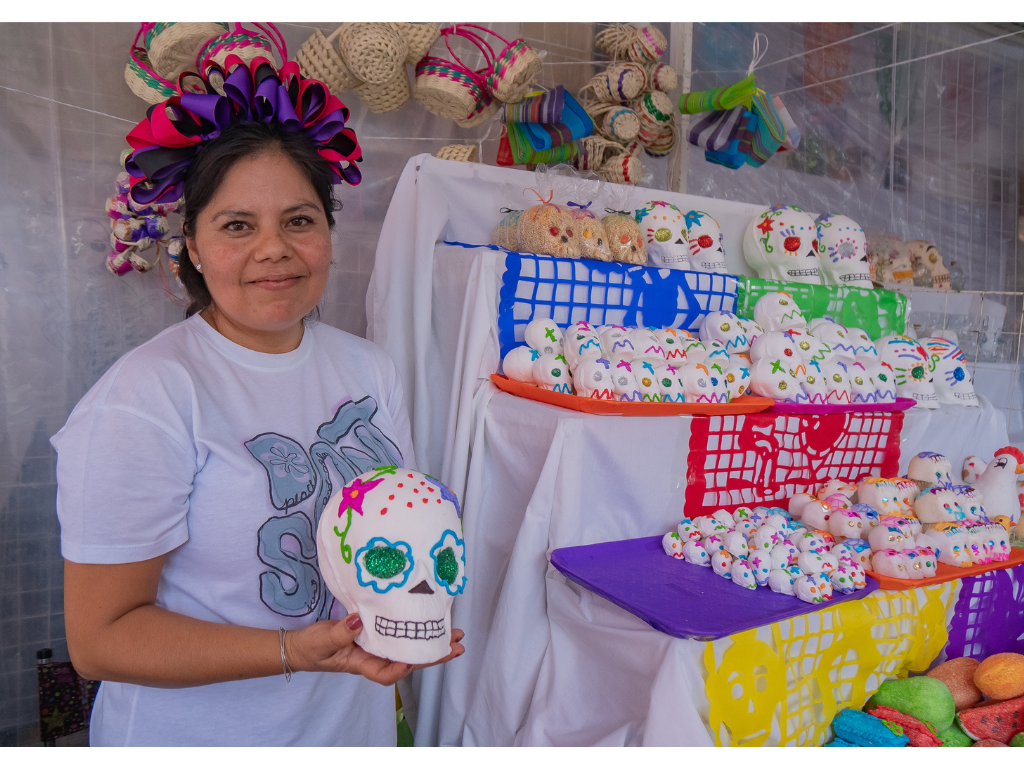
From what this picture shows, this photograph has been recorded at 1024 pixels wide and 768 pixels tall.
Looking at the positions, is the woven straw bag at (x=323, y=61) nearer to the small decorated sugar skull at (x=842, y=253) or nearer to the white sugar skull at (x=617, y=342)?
the white sugar skull at (x=617, y=342)

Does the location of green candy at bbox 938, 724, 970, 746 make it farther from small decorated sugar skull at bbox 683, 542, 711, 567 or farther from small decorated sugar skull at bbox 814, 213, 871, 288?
small decorated sugar skull at bbox 814, 213, 871, 288

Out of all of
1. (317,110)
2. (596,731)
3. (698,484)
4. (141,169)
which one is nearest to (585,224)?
(698,484)

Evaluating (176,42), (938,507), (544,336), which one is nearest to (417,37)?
(176,42)

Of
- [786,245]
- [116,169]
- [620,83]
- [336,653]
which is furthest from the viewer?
[620,83]

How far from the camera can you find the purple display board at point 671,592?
48.1 inches

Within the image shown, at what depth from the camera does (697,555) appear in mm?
1536

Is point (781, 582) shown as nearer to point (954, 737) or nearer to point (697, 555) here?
point (697, 555)

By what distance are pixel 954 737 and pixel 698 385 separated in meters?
0.90

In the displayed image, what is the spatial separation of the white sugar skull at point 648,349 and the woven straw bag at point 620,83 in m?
1.41

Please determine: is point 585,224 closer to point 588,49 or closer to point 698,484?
point 698,484

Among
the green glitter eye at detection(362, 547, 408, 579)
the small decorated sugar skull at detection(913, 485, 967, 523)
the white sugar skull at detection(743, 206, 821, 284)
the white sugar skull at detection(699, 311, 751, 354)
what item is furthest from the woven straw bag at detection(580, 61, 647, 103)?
the green glitter eye at detection(362, 547, 408, 579)

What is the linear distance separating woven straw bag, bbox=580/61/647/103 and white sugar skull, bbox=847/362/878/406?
1459mm

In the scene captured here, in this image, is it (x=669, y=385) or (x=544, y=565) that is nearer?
(x=544, y=565)

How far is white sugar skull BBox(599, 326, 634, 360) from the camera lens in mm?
1727
